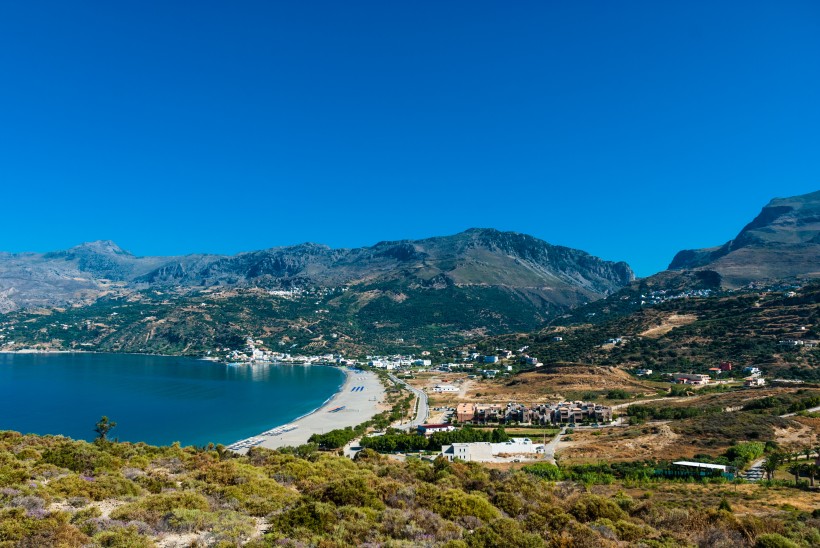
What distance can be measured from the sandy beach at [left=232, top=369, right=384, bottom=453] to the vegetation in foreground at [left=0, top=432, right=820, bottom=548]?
118ft

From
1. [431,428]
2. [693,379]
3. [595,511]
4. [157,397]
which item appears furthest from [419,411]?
[595,511]

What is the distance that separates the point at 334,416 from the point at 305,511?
2502 inches

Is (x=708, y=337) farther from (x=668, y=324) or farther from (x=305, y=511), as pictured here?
(x=305, y=511)

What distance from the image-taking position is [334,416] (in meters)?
73.1

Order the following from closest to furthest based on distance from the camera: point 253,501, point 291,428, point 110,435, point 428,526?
1. point 428,526
2. point 253,501
3. point 110,435
4. point 291,428

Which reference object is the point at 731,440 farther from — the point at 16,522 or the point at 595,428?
the point at 16,522

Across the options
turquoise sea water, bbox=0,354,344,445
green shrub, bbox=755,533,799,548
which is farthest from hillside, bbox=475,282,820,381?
green shrub, bbox=755,533,799,548

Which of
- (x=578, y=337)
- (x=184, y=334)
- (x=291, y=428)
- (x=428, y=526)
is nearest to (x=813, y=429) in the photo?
(x=428, y=526)

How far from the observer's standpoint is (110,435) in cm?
5997

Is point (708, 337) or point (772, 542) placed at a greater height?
point (708, 337)

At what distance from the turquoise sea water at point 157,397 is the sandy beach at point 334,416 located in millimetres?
3224

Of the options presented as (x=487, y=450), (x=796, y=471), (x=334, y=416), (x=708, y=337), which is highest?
(x=708, y=337)

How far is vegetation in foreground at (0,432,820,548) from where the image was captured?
426 inches

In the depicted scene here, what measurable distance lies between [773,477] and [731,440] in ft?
36.8
